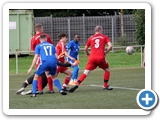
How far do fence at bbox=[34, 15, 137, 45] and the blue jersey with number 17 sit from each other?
17359 millimetres

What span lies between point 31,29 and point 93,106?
17.9m

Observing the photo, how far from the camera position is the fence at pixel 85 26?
105ft

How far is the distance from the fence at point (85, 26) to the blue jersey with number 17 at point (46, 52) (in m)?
17.4

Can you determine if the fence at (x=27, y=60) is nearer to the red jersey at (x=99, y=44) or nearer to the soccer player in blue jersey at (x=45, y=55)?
the red jersey at (x=99, y=44)

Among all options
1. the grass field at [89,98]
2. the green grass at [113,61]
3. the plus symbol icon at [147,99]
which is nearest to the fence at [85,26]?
the green grass at [113,61]

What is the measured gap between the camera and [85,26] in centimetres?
3234

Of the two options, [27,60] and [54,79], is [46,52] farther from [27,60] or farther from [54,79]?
[27,60]

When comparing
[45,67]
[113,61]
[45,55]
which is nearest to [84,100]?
[45,67]

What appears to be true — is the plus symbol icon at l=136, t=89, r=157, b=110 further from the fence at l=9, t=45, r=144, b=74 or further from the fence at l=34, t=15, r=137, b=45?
the fence at l=34, t=15, r=137, b=45

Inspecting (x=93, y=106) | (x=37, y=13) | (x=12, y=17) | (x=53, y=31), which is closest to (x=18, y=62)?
(x=12, y=17)

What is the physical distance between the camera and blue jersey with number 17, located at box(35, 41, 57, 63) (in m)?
14.2

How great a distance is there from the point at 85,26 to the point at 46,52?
59.7 ft
